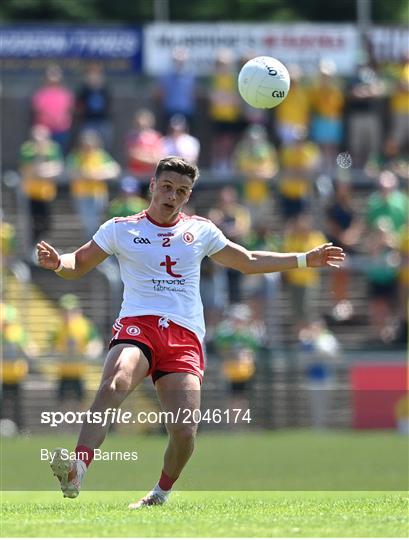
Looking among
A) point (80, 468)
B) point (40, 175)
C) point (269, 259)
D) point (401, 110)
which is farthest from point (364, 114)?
point (80, 468)

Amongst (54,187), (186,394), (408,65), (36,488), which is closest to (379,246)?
(408,65)

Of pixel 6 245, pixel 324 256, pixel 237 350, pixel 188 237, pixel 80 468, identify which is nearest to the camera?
pixel 80 468

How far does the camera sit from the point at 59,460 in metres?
8.74

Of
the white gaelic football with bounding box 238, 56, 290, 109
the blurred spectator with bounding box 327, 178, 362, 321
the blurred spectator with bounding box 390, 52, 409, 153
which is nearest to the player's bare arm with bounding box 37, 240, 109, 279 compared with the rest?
the white gaelic football with bounding box 238, 56, 290, 109

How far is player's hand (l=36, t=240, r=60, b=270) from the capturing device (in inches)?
370

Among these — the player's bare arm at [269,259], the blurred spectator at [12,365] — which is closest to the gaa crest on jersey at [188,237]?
the player's bare arm at [269,259]

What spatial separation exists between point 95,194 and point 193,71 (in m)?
3.39

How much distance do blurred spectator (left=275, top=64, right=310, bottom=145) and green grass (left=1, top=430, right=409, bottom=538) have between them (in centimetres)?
560

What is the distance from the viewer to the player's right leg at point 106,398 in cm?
883

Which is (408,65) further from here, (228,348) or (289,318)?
(228,348)

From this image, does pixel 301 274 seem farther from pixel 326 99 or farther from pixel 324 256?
pixel 324 256

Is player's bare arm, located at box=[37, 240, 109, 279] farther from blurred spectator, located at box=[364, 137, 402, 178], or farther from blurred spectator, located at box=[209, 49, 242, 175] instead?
blurred spectator, located at box=[364, 137, 402, 178]

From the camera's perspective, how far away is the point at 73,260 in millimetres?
9617

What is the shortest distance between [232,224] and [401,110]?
15.4 feet
